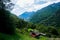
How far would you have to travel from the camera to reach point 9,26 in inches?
725

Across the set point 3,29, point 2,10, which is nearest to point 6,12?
point 2,10

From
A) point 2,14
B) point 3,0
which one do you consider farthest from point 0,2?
point 2,14

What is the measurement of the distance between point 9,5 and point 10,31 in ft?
11.0

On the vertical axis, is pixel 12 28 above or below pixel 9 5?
below

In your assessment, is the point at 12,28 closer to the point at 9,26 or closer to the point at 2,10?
the point at 9,26

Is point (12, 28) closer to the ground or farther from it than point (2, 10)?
closer to the ground

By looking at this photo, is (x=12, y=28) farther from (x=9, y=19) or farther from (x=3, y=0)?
(x=3, y=0)

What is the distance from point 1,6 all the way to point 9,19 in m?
1.52

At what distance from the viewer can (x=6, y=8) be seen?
2016 cm

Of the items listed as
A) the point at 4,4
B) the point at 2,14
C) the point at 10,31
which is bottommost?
the point at 10,31

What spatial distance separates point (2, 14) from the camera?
1856 cm

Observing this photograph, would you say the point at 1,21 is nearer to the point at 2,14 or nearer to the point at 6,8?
the point at 2,14

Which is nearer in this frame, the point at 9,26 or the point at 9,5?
the point at 9,26

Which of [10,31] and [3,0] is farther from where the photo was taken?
[3,0]
